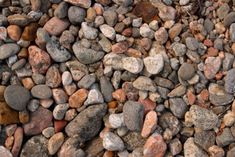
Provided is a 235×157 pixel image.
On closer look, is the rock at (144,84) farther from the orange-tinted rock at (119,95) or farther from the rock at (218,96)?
the rock at (218,96)

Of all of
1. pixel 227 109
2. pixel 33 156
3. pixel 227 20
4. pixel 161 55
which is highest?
pixel 227 20

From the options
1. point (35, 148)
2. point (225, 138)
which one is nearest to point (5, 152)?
point (35, 148)

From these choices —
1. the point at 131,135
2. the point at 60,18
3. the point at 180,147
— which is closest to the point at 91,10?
the point at 60,18

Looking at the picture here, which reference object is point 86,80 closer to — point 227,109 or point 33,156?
point 33,156

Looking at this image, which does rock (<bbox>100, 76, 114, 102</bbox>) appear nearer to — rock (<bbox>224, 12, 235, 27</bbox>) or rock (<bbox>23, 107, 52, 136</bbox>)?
rock (<bbox>23, 107, 52, 136</bbox>)

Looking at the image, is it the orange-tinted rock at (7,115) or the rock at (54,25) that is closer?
the orange-tinted rock at (7,115)

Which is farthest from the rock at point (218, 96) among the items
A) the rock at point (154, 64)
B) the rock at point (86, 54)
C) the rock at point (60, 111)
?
the rock at point (60, 111)

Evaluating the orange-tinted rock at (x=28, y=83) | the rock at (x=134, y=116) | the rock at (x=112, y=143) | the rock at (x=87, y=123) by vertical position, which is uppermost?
the orange-tinted rock at (x=28, y=83)
